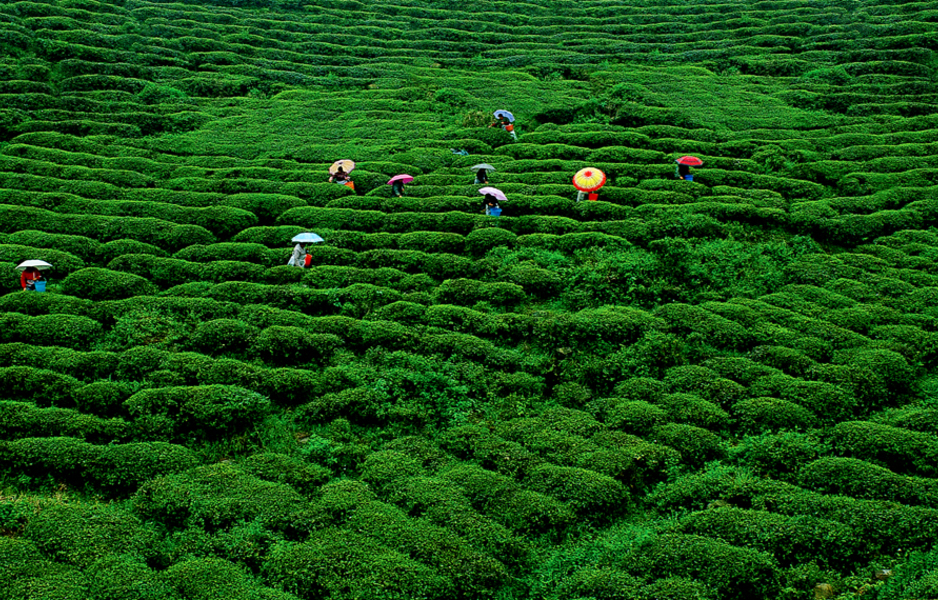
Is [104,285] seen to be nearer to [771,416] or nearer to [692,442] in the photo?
[692,442]

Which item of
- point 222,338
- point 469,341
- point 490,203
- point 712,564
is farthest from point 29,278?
point 712,564

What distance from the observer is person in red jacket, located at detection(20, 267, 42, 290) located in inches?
516

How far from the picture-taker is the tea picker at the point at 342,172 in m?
17.9

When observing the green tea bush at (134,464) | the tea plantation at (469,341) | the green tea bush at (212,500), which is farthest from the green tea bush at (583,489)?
the green tea bush at (134,464)

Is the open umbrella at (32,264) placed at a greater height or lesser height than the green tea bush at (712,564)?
greater

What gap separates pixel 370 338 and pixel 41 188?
11.5 metres

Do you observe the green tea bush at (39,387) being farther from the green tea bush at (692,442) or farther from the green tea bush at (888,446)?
the green tea bush at (888,446)

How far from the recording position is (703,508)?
873 centimetres

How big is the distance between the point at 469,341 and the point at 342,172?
822cm

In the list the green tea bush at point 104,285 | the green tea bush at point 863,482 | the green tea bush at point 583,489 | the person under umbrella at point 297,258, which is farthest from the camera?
the person under umbrella at point 297,258

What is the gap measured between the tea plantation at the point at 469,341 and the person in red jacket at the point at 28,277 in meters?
0.36

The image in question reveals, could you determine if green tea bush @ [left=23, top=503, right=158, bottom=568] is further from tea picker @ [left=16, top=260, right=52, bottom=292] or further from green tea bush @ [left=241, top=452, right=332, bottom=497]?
tea picker @ [left=16, top=260, right=52, bottom=292]

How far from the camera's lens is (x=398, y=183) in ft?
57.9

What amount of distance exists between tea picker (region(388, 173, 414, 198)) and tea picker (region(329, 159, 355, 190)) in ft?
3.77
